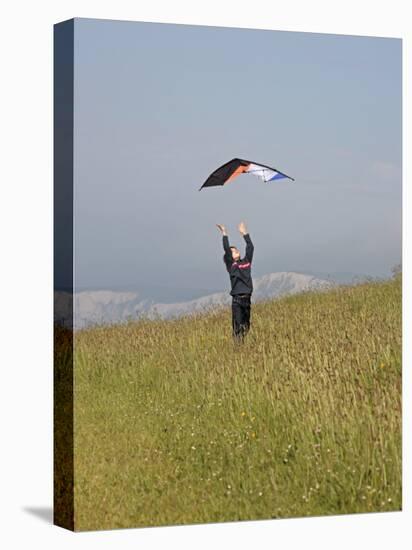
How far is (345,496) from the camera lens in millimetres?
13594

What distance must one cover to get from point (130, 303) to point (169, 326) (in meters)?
0.53

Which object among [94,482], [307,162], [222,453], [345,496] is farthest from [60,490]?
[307,162]

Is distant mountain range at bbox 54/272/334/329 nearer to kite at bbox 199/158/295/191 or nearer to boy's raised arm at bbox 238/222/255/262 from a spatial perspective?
boy's raised arm at bbox 238/222/255/262

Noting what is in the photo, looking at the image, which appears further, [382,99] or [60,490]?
[382,99]

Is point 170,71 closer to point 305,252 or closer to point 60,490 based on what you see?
point 305,252

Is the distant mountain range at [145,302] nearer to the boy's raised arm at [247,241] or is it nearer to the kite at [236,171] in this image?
the boy's raised arm at [247,241]

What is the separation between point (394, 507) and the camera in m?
13.9

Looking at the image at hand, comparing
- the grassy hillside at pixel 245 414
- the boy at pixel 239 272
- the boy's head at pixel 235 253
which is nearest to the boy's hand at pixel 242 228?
the boy at pixel 239 272

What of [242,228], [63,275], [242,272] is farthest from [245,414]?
[63,275]

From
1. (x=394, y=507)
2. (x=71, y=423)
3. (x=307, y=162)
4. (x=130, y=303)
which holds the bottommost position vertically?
(x=394, y=507)

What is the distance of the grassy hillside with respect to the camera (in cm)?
1305

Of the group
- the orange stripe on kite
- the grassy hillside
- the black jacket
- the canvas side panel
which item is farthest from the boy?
the canvas side panel

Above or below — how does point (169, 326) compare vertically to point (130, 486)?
above

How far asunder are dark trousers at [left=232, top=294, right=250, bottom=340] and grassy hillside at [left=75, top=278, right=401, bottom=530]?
0.24ft
